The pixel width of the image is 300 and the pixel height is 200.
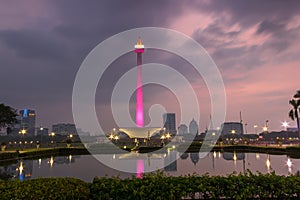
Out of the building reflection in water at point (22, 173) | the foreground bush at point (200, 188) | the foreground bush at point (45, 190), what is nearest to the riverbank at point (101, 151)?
the building reflection in water at point (22, 173)

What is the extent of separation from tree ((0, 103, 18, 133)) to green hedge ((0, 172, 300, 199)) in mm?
44257

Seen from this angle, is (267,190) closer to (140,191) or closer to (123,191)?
(140,191)

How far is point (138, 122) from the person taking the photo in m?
57.2

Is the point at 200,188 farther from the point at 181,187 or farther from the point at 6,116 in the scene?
the point at 6,116

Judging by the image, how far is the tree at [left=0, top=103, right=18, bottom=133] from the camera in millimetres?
45469

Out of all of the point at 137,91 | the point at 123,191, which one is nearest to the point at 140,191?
the point at 123,191

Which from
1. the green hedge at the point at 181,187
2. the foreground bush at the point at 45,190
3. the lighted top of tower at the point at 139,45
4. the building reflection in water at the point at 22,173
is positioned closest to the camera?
the foreground bush at the point at 45,190

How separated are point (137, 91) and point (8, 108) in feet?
82.7

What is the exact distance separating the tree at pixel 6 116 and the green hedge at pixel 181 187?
4426 centimetres

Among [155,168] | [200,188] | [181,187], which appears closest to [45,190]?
[181,187]

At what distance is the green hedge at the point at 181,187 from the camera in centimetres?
659

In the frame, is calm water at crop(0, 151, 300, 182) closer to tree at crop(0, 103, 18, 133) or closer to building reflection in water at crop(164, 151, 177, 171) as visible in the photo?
building reflection in water at crop(164, 151, 177, 171)

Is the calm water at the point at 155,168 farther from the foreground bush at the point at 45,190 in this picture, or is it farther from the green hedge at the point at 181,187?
the foreground bush at the point at 45,190

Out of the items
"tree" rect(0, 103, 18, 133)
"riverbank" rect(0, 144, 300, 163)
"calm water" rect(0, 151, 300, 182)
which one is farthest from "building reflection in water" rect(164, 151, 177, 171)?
"tree" rect(0, 103, 18, 133)
